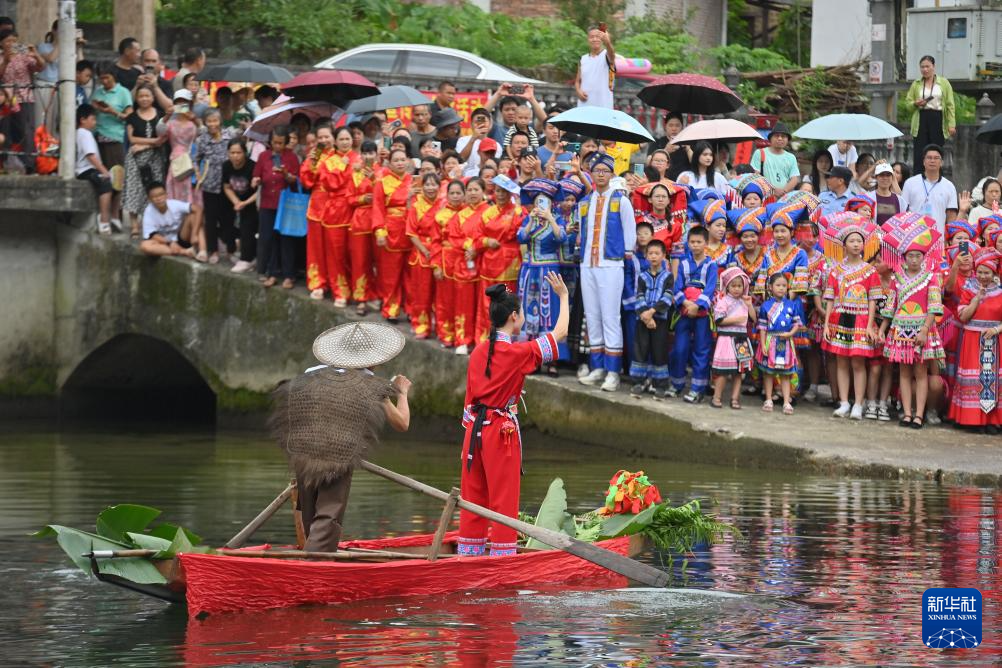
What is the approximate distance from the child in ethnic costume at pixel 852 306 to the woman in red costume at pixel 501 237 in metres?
3.08

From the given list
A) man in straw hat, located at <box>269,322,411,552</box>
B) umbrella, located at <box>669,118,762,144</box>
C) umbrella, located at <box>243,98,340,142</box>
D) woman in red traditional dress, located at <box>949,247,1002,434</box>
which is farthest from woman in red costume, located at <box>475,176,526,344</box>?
man in straw hat, located at <box>269,322,411,552</box>

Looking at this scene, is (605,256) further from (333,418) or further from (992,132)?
(333,418)

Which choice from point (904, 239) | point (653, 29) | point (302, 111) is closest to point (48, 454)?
point (302, 111)

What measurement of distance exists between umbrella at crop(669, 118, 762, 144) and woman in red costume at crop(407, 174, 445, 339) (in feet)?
8.59

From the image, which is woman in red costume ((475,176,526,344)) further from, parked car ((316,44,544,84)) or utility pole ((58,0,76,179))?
parked car ((316,44,544,84))

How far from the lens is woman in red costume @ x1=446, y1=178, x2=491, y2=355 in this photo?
17078mm

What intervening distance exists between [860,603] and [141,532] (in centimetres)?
429

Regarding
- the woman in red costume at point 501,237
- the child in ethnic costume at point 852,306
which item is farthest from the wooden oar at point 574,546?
the woman in red costume at point 501,237

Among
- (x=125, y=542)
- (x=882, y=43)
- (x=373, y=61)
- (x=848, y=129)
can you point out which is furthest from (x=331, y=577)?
(x=882, y=43)

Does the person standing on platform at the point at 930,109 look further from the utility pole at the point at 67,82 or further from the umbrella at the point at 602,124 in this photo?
the utility pole at the point at 67,82

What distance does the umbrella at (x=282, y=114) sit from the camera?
18516mm

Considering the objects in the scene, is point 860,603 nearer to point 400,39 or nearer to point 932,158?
point 932,158

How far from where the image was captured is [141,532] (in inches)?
404

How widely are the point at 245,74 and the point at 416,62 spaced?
483cm
